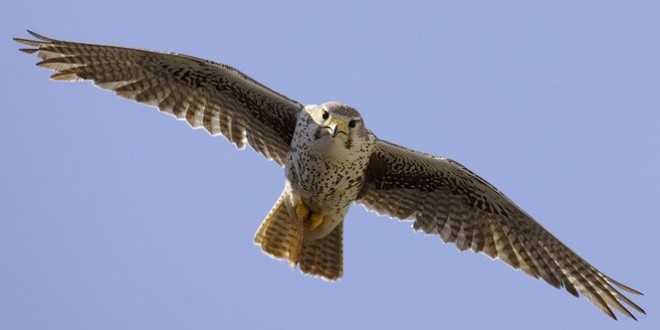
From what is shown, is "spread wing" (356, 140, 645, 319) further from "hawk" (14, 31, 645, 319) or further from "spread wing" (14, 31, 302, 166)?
"spread wing" (14, 31, 302, 166)

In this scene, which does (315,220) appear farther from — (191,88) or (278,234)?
(191,88)

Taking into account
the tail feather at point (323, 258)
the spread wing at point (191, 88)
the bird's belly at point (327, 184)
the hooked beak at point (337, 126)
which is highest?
the spread wing at point (191, 88)

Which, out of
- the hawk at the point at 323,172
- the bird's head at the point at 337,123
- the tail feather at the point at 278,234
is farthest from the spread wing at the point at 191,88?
the bird's head at the point at 337,123

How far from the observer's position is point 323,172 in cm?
1189

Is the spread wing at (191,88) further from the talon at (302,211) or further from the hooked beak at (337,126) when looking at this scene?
the hooked beak at (337,126)

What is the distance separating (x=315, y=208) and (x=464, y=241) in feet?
5.60

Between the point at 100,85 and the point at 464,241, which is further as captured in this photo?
the point at 464,241

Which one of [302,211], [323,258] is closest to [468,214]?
[323,258]

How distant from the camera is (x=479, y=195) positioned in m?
13.2

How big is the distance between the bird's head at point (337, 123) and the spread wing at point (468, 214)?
118cm

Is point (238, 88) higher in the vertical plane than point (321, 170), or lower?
higher

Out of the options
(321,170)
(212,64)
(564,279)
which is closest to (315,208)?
(321,170)

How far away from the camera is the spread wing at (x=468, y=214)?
13.0 m

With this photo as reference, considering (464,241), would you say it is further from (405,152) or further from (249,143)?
(249,143)
